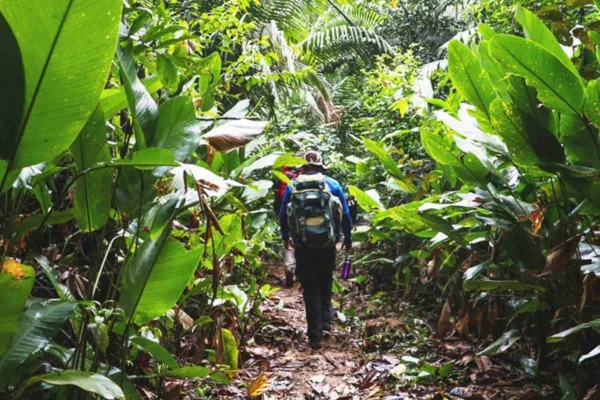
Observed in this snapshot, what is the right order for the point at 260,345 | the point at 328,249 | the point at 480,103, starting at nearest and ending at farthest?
the point at 480,103
the point at 260,345
the point at 328,249

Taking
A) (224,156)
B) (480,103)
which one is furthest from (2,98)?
(480,103)

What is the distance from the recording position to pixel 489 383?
2627 millimetres

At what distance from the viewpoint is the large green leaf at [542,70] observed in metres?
1.69

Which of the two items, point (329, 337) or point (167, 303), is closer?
point (167, 303)

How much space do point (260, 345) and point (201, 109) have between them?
2.03 m

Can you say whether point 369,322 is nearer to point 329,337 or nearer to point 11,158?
point 329,337

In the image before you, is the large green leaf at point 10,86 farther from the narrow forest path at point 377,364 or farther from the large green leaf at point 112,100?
the narrow forest path at point 377,364

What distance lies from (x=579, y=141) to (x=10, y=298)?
192 cm

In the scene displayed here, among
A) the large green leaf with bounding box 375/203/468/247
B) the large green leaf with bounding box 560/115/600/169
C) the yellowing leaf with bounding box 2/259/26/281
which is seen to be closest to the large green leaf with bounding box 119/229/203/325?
the yellowing leaf with bounding box 2/259/26/281

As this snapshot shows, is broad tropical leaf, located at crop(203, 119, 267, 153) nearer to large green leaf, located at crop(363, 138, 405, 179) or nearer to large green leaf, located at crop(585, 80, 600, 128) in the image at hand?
large green leaf, located at crop(585, 80, 600, 128)

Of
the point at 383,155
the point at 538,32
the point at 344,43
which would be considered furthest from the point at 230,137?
the point at 344,43

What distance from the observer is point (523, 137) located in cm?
189

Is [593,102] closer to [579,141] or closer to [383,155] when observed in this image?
[579,141]

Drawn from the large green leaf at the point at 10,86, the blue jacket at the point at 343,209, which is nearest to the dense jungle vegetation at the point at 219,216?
the large green leaf at the point at 10,86
